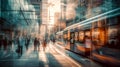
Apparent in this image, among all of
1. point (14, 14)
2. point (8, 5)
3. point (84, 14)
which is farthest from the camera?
point (14, 14)

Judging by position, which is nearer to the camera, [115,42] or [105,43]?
[115,42]

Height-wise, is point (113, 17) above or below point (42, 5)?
below

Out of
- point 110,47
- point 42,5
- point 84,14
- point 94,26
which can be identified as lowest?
point 110,47

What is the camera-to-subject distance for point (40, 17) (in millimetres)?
174750

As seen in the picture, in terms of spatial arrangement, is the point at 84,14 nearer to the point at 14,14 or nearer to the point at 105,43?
the point at 14,14

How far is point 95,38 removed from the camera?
16.5 m

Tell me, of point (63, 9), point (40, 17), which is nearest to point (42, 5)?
point (40, 17)

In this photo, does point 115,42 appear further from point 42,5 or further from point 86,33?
point 42,5

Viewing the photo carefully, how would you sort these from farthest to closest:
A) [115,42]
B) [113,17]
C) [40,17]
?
[40,17]
[113,17]
[115,42]

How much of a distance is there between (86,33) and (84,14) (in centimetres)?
3073

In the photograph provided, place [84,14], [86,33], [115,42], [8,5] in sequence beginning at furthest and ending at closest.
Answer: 1. [8,5]
2. [84,14]
3. [86,33]
4. [115,42]

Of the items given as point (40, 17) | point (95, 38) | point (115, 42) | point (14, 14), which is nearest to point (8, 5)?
point (14, 14)

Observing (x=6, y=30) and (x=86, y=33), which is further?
(x=6, y=30)

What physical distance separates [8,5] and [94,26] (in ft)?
130
